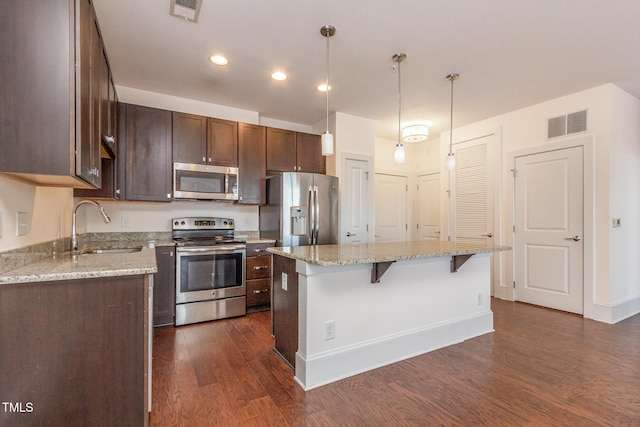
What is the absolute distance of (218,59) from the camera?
284cm

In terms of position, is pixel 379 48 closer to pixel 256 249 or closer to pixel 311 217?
pixel 311 217

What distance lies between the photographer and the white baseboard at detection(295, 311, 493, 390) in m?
2.04

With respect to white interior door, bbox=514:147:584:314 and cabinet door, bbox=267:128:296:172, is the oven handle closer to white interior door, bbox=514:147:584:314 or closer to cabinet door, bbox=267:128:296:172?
cabinet door, bbox=267:128:296:172

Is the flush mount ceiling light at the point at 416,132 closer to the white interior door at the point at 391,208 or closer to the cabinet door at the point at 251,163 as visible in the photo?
the white interior door at the point at 391,208

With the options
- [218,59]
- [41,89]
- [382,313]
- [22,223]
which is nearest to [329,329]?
[382,313]

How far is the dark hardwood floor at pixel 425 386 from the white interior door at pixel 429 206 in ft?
9.44

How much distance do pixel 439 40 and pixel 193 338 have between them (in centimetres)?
352

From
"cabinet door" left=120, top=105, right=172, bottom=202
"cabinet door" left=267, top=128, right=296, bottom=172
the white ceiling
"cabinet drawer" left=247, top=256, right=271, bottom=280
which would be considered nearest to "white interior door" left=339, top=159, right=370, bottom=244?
"cabinet door" left=267, top=128, right=296, bottom=172

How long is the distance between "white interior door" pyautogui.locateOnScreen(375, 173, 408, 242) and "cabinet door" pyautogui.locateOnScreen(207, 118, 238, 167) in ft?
9.53

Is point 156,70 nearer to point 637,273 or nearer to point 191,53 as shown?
point 191,53

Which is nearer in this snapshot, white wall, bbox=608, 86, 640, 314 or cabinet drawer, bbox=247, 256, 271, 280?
white wall, bbox=608, 86, 640, 314

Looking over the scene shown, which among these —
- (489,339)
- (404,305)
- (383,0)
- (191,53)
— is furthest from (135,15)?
(489,339)

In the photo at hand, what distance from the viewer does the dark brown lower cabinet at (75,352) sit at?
1270 millimetres

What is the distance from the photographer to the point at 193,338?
2846mm
